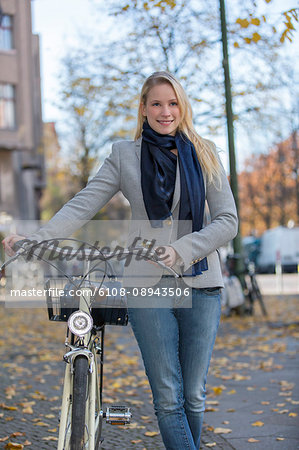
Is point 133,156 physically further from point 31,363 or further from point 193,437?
point 31,363

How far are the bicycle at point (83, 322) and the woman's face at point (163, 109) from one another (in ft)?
2.31

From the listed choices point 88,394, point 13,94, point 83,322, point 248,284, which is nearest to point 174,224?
point 83,322

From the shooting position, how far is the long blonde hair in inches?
126

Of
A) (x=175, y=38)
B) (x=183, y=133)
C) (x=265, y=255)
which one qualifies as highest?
(x=175, y=38)

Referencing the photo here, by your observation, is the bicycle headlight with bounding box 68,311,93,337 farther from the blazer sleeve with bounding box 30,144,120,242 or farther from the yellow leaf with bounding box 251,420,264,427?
the yellow leaf with bounding box 251,420,264,427

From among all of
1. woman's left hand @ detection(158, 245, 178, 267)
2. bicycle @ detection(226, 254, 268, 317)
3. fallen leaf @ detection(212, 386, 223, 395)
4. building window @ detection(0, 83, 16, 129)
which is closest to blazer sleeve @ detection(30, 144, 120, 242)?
woman's left hand @ detection(158, 245, 178, 267)

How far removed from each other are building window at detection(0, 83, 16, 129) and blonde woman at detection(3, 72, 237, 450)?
1197 inches

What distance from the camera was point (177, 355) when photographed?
316 centimetres

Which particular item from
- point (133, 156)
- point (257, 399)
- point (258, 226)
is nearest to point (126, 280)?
point (133, 156)

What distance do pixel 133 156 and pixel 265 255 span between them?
39.7 meters

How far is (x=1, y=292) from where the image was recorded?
68.8 feet

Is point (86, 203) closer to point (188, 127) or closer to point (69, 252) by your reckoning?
point (69, 252)

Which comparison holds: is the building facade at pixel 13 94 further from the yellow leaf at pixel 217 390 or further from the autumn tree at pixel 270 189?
the yellow leaf at pixel 217 390

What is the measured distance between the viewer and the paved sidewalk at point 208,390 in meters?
4.87
